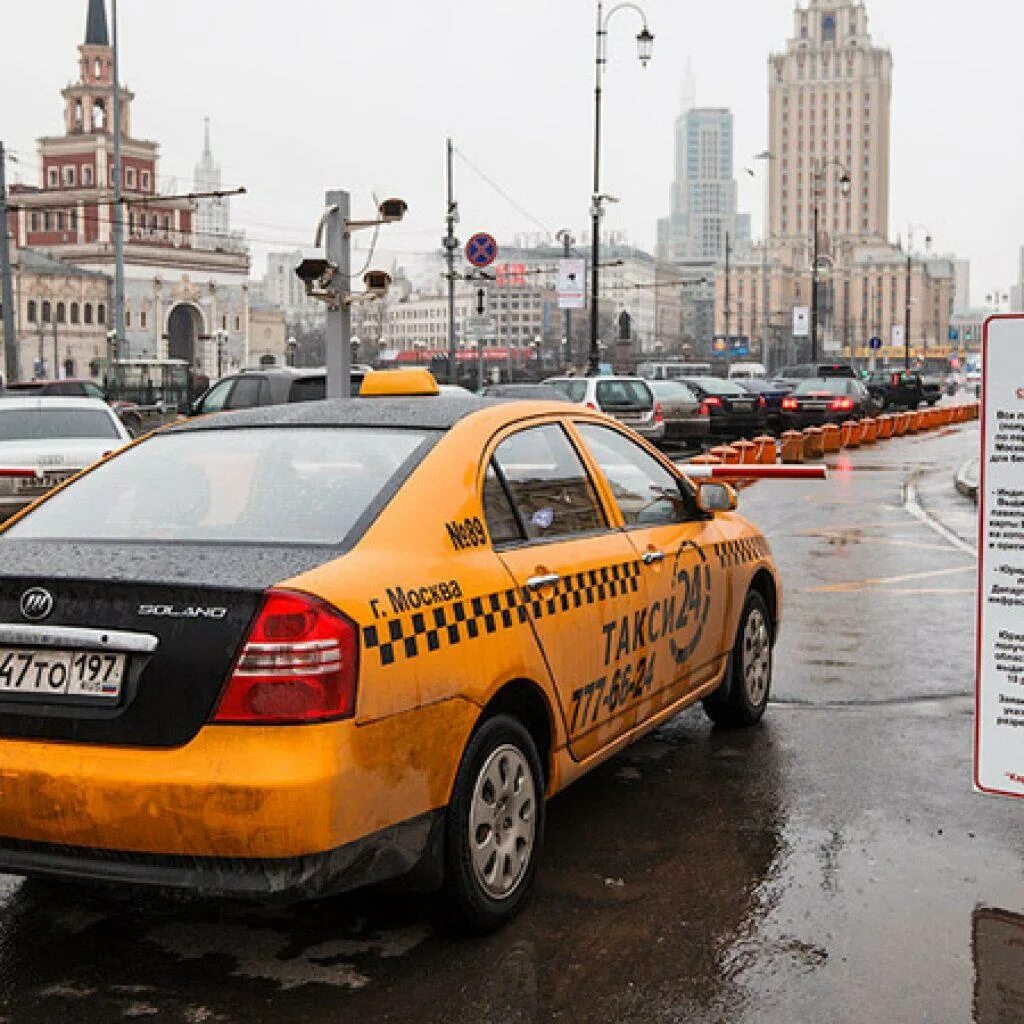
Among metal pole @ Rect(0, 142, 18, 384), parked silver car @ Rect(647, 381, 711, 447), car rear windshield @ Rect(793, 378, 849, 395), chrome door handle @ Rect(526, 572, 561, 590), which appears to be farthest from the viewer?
metal pole @ Rect(0, 142, 18, 384)

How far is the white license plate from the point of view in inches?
154

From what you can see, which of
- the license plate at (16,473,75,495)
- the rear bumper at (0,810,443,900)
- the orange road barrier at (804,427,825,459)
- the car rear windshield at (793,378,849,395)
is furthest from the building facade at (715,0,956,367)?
the rear bumper at (0,810,443,900)

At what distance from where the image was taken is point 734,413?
1412 inches

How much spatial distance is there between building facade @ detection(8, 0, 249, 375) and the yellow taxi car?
12191 cm

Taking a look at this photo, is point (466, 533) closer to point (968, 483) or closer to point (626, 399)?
point (968, 483)

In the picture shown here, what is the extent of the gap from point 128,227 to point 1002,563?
428ft

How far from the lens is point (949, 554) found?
Result: 46.8ft

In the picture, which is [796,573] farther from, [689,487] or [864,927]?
[864,927]

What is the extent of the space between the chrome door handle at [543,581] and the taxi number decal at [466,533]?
0.68ft

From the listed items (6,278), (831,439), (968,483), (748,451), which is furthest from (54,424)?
(6,278)

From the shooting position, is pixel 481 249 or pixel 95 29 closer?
pixel 481 249

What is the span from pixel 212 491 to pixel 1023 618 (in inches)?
106

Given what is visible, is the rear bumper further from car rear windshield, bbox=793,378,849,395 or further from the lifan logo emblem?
car rear windshield, bbox=793,378,849,395

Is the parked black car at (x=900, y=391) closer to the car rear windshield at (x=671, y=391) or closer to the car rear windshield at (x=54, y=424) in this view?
the car rear windshield at (x=671, y=391)
